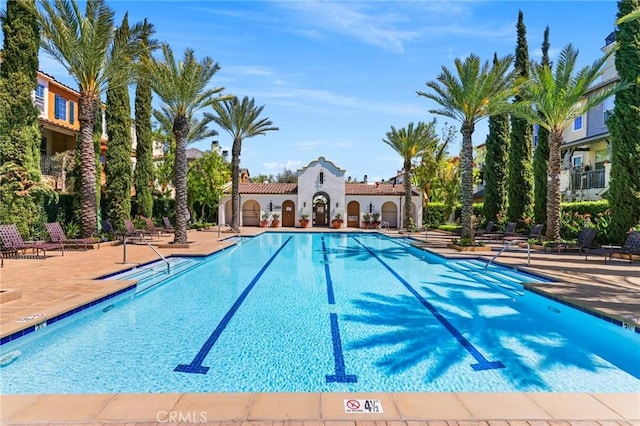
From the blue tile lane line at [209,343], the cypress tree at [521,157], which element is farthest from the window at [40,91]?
the cypress tree at [521,157]

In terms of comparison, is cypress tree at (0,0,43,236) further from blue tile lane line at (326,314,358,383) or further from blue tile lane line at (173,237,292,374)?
blue tile lane line at (326,314,358,383)

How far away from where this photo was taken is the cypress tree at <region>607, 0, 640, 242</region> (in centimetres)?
1592

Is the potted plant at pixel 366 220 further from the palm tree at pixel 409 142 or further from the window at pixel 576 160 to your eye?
the window at pixel 576 160

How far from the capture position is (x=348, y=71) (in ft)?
55.1

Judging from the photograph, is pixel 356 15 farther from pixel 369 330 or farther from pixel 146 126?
pixel 146 126

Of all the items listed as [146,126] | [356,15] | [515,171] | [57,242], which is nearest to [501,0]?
[356,15]

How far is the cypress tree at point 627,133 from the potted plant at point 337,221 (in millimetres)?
21679

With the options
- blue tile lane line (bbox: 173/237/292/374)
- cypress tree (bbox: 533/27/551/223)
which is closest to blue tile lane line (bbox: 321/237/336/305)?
blue tile lane line (bbox: 173/237/292/374)

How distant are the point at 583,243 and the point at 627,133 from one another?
5.04 m

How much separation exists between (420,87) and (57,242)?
60.8 ft

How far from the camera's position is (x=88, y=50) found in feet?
54.3

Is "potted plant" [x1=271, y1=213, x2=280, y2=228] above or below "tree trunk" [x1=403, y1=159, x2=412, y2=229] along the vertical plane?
below

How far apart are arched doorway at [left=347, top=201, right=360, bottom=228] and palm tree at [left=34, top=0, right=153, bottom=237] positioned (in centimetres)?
2381

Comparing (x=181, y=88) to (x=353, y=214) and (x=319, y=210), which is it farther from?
(x=319, y=210)
